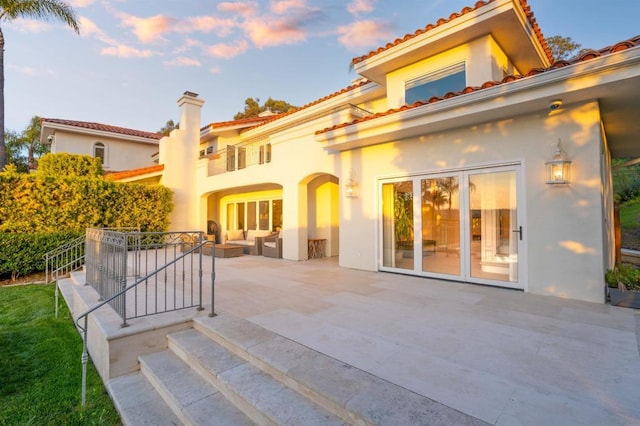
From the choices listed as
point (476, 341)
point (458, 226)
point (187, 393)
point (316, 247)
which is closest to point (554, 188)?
point (458, 226)

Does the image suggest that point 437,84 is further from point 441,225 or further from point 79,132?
point 79,132

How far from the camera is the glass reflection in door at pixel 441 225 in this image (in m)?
7.32

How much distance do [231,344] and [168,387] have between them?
2.57 ft

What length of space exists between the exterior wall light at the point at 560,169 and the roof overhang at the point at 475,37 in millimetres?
3681

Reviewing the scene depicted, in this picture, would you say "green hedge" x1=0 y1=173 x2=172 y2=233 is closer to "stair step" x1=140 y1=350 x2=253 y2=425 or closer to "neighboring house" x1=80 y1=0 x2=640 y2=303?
"neighboring house" x1=80 y1=0 x2=640 y2=303

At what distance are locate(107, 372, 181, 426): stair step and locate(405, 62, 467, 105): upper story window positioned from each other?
9.13m

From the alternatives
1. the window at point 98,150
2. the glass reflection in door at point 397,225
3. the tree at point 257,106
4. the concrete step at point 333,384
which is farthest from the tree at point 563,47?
the window at point 98,150

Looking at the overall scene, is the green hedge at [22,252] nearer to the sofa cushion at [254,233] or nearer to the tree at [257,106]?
the sofa cushion at [254,233]

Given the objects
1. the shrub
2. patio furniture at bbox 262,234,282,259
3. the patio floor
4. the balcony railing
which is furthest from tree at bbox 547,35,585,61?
the patio floor

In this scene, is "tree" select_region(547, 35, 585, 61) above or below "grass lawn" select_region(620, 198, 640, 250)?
above

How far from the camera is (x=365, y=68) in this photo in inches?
382

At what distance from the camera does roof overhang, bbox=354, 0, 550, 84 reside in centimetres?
726

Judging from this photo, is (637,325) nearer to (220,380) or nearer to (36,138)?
(220,380)

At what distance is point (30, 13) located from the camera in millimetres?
12852
